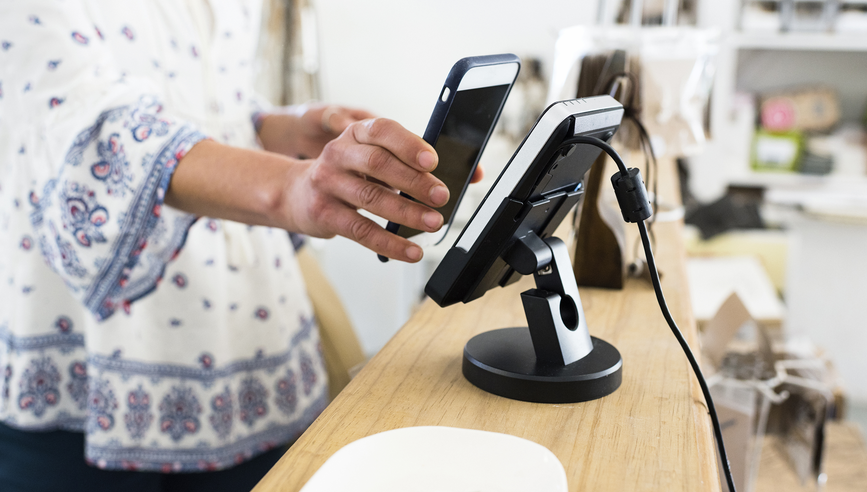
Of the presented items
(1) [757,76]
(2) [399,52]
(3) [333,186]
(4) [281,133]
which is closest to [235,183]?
(3) [333,186]

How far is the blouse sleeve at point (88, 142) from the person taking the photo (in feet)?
2.02

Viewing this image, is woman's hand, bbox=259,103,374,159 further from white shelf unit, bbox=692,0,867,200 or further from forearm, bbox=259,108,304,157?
white shelf unit, bbox=692,0,867,200

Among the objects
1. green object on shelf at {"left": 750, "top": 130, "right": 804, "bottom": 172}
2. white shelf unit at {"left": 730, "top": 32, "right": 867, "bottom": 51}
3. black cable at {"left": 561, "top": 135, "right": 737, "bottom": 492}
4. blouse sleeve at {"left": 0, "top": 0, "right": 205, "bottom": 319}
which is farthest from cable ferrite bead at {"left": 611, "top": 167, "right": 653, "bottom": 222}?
green object on shelf at {"left": 750, "top": 130, "right": 804, "bottom": 172}

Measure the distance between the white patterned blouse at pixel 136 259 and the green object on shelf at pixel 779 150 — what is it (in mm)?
2146

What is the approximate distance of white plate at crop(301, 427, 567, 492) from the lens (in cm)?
37

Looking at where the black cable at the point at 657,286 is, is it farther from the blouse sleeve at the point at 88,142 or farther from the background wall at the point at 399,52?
the background wall at the point at 399,52

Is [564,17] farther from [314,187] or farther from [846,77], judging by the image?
[314,187]

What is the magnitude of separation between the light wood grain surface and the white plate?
0.02m

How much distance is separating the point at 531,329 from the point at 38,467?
0.68m

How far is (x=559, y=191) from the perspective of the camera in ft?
1.68

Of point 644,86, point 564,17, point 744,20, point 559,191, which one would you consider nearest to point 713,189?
point 744,20

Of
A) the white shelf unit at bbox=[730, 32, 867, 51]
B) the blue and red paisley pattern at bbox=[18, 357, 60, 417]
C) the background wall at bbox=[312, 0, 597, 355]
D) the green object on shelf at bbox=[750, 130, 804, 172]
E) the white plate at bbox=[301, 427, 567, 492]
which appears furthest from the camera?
the background wall at bbox=[312, 0, 597, 355]

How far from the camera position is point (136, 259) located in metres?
0.68

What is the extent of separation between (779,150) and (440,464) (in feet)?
8.39
